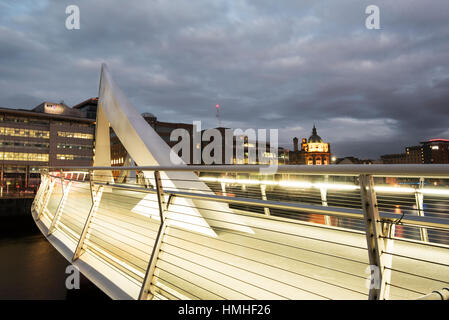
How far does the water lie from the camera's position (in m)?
7.60

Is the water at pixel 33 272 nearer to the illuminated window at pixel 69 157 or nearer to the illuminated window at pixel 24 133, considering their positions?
the illuminated window at pixel 24 133

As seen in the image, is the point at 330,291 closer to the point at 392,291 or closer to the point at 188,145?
the point at 392,291

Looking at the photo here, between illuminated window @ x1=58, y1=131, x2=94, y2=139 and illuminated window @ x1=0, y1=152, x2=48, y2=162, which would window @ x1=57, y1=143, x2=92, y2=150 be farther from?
illuminated window @ x1=0, y1=152, x2=48, y2=162

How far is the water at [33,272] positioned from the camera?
760 centimetres

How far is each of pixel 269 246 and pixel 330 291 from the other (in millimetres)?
1897

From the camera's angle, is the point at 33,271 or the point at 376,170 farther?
the point at 33,271

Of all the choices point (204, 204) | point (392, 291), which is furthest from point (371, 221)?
point (204, 204)

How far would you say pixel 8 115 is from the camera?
61531mm

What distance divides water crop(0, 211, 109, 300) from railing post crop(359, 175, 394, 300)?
6113mm

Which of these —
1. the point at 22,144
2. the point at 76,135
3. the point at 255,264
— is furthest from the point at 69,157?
the point at 255,264

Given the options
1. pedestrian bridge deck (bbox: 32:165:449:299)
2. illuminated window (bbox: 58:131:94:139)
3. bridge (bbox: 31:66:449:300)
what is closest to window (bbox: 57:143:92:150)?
illuminated window (bbox: 58:131:94:139)

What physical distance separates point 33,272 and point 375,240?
11.8 metres

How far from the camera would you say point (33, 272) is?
33.1 ft
